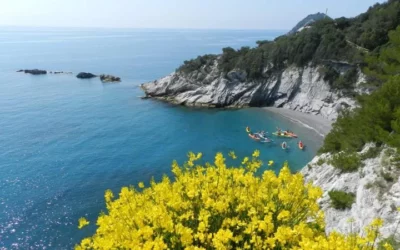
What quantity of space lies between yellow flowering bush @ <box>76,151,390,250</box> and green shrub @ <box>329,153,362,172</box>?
1052 centimetres

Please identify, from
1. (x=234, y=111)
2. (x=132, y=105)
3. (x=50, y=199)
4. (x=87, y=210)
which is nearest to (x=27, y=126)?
(x=132, y=105)

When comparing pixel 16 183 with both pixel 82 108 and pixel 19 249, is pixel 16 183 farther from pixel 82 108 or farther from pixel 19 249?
pixel 82 108

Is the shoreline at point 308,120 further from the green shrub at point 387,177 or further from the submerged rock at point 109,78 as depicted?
the submerged rock at point 109,78

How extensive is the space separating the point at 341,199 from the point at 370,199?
134 cm

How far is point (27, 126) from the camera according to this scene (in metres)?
47.2

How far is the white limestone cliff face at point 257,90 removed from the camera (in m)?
51.0

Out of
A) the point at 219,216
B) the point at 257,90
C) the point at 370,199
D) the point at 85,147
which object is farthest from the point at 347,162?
the point at 257,90

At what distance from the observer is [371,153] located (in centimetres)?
1606

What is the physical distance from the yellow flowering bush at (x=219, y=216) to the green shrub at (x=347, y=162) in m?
10.5

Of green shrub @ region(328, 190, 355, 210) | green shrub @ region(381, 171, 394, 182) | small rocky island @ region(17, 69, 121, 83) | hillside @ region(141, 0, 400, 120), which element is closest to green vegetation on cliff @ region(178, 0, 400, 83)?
hillside @ region(141, 0, 400, 120)

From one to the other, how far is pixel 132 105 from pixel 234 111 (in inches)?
701

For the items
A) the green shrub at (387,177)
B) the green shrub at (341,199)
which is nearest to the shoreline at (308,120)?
the green shrub at (341,199)

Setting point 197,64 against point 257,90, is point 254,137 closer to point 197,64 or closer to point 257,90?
point 257,90

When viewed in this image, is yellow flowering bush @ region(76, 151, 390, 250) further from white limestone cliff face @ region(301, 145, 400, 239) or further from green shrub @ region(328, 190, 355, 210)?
green shrub @ region(328, 190, 355, 210)
